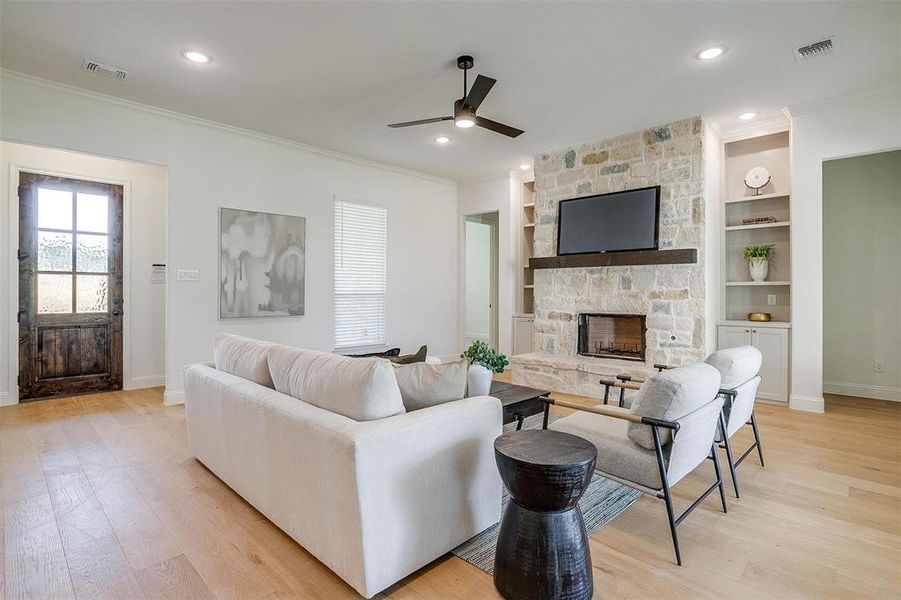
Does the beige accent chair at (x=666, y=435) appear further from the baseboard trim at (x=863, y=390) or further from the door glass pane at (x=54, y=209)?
the door glass pane at (x=54, y=209)

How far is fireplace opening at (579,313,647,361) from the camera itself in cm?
492

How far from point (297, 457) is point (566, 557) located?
43.9 inches

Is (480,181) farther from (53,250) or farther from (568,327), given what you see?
(53,250)

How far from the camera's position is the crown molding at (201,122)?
366 centimetres

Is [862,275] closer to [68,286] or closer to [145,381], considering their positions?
[145,381]

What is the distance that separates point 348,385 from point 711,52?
3396 mm

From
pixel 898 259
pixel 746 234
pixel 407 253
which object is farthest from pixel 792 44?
pixel 407 253

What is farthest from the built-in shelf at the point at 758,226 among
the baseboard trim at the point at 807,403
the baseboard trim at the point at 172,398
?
the baseboard trim at the point at 172,398

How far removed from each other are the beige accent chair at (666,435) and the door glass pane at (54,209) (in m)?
5.54

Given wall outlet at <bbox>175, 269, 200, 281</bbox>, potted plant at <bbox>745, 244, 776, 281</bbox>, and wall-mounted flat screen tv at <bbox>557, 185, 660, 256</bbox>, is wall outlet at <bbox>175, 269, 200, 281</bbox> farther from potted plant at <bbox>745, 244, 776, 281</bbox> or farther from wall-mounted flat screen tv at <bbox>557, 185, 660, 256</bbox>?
potted plant at <bbox>745, 244, 776, 281</bbox>

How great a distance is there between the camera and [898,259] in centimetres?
451

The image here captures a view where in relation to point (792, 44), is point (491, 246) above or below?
below

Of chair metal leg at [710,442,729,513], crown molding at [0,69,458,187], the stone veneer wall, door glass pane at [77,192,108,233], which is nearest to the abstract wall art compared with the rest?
crown molding at [0,69,458,187]

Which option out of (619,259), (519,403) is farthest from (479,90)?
(619,259)
